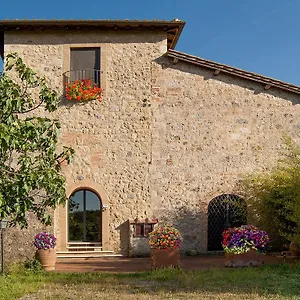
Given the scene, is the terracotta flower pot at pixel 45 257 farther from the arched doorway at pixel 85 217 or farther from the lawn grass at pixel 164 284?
the arched doorway at pixel 85 217

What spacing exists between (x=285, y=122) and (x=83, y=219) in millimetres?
6573

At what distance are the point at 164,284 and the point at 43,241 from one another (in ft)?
10.8

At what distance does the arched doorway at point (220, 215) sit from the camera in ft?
43.9

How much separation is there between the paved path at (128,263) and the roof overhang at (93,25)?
21.7ft

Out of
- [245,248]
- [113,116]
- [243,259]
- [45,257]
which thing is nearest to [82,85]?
[113,116]

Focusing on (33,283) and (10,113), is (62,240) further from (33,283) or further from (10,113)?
(10,113)

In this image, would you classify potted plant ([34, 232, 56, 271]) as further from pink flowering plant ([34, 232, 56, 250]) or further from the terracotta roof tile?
the terracotta roof tile

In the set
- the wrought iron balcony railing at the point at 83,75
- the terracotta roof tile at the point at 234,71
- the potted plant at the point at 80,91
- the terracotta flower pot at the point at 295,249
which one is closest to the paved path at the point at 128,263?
the terracotta flower pot at the point at 295,249

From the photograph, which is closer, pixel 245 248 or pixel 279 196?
pixel 245 248

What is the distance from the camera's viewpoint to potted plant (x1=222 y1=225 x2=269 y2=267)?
10.6m

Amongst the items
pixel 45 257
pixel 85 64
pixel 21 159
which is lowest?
pixel 45 257

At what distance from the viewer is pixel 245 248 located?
10609mm

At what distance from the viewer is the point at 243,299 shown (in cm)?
754

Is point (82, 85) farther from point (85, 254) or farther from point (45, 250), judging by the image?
point (45, 250)
